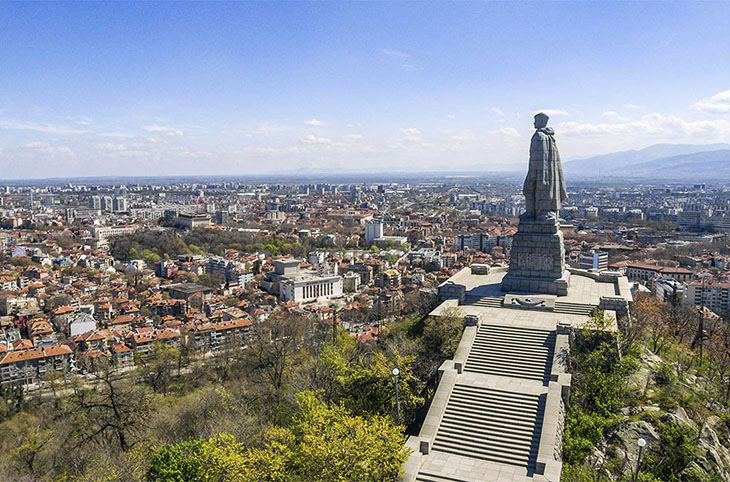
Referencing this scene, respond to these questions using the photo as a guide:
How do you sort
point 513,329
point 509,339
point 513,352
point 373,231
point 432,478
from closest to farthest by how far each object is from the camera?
point 432,478 < point 513,352 < point 509,339 < point 513,329 < point 373,231

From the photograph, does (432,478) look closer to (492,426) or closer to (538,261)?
(492,426)

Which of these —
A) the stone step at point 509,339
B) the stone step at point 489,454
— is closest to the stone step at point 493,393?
the stone step at point 489,454

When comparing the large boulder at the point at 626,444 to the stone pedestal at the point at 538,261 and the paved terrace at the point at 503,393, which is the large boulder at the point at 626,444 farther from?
the stone pedestal at the point at 538,261

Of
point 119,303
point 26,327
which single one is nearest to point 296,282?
point 119,303

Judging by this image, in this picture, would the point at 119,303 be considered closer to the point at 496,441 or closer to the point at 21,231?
the point at 496,441

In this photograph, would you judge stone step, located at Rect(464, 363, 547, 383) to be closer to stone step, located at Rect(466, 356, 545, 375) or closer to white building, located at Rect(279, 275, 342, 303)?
stone step, located at Rect(466, 356, 545, 375)

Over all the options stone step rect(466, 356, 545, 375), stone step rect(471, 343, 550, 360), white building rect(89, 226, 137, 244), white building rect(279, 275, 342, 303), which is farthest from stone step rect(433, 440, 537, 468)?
white building rect(89, 226, 137, 244)

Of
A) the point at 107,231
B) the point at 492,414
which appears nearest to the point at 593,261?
the point at 492,414
